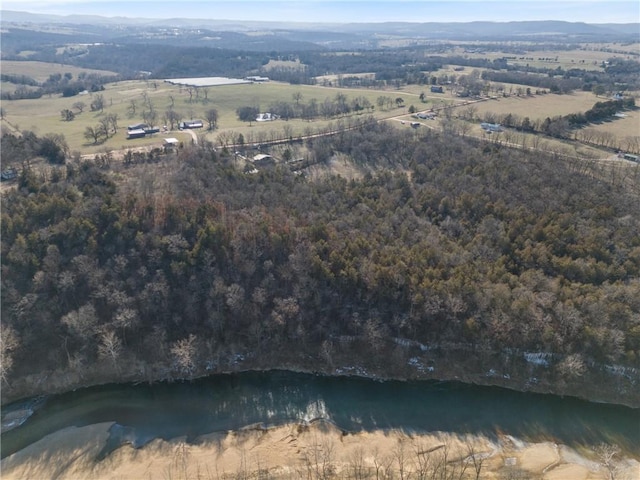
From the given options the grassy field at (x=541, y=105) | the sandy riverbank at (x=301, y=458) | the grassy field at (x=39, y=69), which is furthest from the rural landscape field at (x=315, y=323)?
the grassy field at (x=39, y=69)

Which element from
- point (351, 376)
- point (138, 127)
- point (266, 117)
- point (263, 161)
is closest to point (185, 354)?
point (351, 376)

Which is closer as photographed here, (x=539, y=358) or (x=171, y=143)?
(x=539, y=358)

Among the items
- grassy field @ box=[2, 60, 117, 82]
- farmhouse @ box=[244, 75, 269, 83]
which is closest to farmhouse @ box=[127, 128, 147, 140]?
farmhouse @ box=[244, 75, 269, 83]

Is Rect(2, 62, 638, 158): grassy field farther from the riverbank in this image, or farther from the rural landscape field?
the riverbank

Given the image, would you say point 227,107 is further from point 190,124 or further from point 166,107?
point 190,124

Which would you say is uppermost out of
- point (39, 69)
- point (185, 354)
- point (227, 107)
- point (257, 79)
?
point (39, 69)

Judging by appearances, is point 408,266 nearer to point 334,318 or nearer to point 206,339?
point 334,318

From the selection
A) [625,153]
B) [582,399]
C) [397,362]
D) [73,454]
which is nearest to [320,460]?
[397,362]
